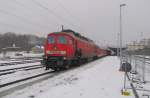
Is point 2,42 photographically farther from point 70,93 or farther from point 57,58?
point 70,93

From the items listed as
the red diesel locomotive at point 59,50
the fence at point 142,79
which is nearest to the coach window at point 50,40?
the red diesel locomotive at point 59,50

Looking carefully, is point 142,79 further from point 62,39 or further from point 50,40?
point 50,40

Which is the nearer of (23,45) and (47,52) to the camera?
(47,52)

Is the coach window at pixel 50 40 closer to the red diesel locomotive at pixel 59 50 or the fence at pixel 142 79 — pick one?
the red diesel locomotive at pixel 59 50

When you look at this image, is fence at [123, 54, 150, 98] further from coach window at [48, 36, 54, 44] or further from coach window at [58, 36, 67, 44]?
coach window at [48, 36, 54, 44]

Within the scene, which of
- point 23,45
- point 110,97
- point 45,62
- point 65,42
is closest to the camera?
point 110,97

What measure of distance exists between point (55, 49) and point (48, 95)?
1268 centimetres

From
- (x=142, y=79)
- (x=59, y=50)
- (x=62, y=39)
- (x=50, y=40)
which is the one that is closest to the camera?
(x=142, y=79)

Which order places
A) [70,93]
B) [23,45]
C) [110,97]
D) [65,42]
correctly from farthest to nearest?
[23,45] → [65,42] → [70,93] → [110,97]

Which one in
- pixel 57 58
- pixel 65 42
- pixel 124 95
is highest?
pixel 65 42

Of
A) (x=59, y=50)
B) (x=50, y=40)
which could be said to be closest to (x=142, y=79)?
(x=59, y=50)

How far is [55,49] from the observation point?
21.3 metres

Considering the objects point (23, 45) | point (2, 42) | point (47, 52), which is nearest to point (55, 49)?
point (47, 52)

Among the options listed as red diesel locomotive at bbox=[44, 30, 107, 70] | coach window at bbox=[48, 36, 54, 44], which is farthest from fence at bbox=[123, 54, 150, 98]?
coach window at bbox=[48, 36, 54, 44]
